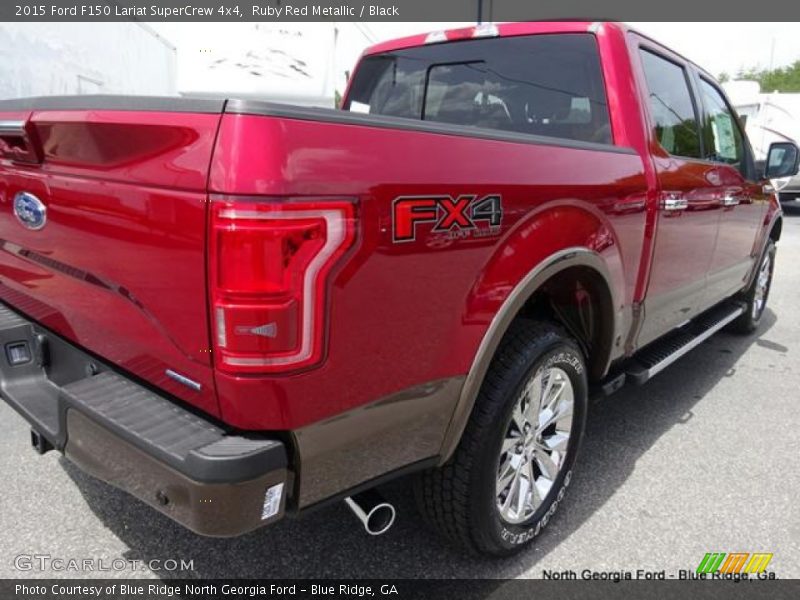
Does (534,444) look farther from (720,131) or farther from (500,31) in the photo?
(720,131)

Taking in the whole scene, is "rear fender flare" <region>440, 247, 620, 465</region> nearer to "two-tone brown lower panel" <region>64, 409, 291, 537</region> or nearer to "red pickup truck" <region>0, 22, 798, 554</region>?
"red pickup truck" <region>0, 22, 798, 554</region>

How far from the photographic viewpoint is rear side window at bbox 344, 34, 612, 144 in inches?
110

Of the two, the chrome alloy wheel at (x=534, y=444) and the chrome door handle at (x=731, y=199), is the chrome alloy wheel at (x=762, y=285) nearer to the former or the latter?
the chrome door handle at (x=731, y=199)

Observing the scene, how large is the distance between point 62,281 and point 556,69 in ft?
7.23

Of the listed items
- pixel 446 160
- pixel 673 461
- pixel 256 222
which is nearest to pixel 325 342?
pixel 256 222

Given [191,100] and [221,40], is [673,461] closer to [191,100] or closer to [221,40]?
[191,100]

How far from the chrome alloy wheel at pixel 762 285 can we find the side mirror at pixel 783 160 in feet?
3.08

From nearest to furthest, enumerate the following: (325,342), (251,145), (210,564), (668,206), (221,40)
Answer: (251,145), (325,342), (210,564), (668,206), (221,40)

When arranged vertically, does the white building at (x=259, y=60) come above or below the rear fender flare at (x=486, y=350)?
above

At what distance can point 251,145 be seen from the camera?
1.35m

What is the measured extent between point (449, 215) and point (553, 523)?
1.56 meters

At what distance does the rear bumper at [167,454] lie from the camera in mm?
1438
